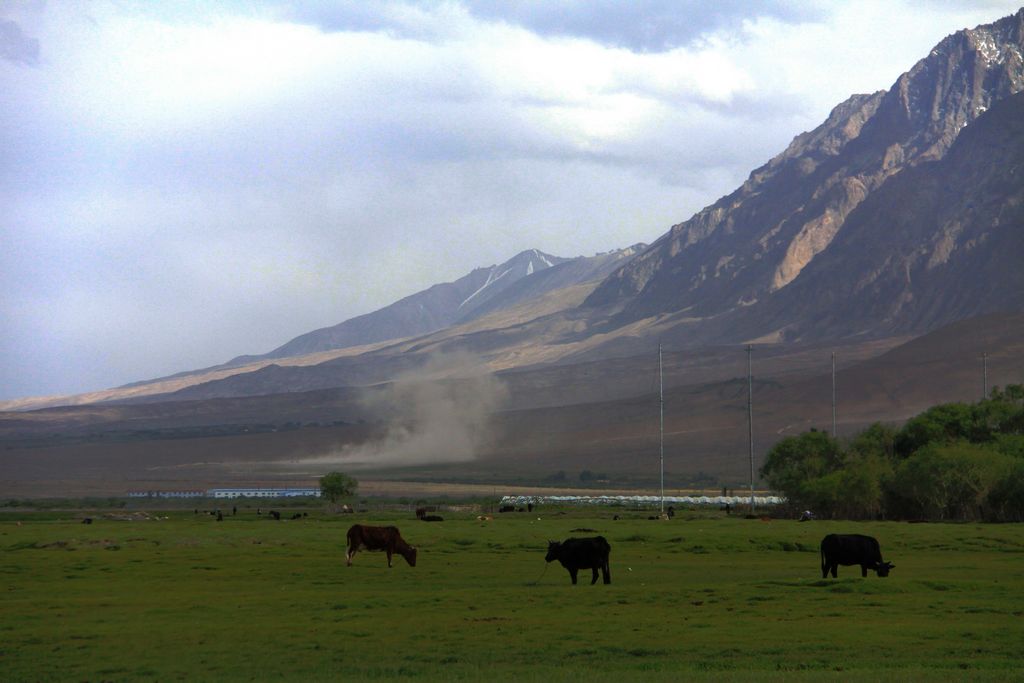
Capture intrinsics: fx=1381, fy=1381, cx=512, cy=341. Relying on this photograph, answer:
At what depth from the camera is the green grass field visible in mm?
24359

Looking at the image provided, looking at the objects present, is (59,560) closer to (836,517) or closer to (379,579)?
(379,579)

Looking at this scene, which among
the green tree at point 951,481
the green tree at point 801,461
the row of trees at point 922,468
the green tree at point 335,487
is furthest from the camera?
the green tree at point 335,487

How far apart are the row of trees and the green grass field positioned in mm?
19091

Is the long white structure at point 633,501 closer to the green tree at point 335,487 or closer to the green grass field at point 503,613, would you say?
the green tree at point 335,487

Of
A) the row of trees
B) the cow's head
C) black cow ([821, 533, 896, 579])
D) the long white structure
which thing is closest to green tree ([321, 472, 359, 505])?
the long white structure

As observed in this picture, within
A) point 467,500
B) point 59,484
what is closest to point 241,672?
point 467,500

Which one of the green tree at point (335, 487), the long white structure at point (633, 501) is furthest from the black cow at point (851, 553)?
the green tree at point (335, 487)

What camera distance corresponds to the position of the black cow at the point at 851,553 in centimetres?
3722

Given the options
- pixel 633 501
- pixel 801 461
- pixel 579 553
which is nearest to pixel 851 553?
pixel 579 553

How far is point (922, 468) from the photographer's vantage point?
75.9 meters

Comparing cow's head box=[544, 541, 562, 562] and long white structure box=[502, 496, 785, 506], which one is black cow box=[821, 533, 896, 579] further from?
long white structure box=[502, 496, 785, 506]

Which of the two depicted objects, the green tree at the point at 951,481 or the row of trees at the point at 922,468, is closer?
the green tree at the point at 951,481

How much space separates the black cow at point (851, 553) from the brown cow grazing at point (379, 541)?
1353cm

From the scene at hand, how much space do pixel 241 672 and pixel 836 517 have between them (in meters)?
61.1
